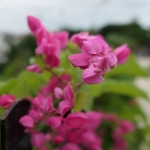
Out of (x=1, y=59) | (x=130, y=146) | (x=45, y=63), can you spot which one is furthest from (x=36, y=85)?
(x=1, y=59)

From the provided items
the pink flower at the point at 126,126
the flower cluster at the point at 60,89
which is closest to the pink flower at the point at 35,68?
the flower cluster at the point at 60,89

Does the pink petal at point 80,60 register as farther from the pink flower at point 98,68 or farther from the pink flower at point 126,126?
the pink flower at point 126,126

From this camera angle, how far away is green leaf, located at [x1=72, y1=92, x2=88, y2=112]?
0.76ft

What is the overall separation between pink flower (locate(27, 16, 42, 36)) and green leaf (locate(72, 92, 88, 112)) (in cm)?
5

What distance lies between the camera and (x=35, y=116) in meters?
0.23

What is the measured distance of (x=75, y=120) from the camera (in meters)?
0.22

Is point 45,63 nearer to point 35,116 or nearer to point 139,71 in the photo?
point 35,116

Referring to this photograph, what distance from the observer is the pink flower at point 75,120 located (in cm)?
22

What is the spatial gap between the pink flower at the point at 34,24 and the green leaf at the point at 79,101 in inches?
2.1

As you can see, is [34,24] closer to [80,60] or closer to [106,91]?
[80,60]

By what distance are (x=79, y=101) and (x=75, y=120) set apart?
2 centimetres

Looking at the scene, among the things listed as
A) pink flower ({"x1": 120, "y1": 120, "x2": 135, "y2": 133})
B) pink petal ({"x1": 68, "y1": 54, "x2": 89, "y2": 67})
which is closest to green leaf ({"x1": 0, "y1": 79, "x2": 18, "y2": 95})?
pink petal ({"x1": 68, "y1": 54, "x2": 89, "y2": 67})

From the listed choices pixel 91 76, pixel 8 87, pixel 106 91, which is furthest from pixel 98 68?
pixel 106 91

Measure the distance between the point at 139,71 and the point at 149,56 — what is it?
72.6 inches
